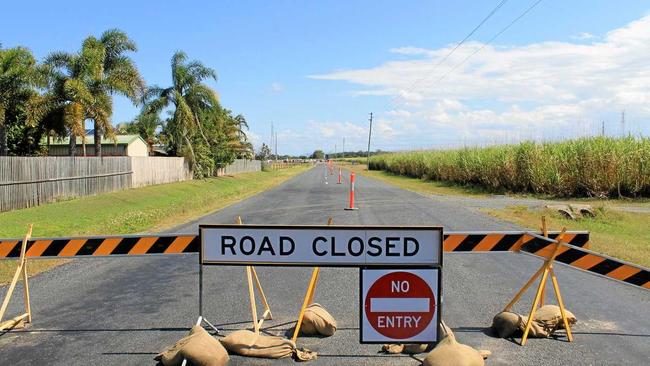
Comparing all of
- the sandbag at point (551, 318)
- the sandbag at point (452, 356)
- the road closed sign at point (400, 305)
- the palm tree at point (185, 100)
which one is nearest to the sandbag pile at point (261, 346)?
the road closed sign at point (400, 305)

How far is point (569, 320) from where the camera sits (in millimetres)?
6109

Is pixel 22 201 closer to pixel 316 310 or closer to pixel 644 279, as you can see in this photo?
pixel 316 310

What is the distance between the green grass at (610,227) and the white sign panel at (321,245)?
6.31 meters

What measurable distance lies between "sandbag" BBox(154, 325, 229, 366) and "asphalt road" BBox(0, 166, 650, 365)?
0.21 metres

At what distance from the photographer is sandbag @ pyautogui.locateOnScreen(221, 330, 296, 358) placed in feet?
17.0

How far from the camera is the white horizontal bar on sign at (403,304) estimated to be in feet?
17.0

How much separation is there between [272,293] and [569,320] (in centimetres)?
359

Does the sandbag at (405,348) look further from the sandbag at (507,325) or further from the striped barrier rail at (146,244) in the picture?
the striped barrier rail at (146,244)

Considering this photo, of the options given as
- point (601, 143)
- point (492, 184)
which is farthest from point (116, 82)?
point (601, 143)

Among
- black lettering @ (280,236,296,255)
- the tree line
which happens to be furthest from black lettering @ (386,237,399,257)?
the tree line

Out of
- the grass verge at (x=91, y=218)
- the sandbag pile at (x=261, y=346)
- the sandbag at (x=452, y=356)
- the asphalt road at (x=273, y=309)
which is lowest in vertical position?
the grass verge at (x=91, y=218)

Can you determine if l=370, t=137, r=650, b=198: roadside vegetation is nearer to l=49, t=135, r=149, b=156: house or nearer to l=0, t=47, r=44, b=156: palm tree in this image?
l=0, t=47, r=44, b=156: palm tree

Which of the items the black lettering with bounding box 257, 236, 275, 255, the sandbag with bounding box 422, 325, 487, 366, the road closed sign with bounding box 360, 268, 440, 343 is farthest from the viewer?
the black lettering with bounding box 257, 236, 275, 255

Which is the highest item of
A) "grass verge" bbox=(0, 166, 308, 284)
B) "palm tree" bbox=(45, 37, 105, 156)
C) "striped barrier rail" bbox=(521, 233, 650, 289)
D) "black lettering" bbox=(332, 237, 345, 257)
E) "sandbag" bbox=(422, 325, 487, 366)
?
"palm tree" bbox=(45, 37, 105, 156)
